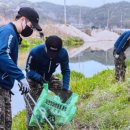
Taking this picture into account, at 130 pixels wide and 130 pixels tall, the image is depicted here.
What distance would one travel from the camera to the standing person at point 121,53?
9.50m

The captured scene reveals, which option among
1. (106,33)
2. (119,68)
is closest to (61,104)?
(119,68)

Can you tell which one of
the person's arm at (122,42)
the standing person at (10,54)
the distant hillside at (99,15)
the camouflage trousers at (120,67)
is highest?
the standing person at (10,54)

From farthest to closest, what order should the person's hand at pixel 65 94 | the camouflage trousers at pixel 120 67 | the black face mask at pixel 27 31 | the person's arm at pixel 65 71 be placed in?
the camouflage trousers at pixel 120 67
the person's hand at pixel 65 94
the person's arm at pixel 65 71
the black face mask at pixel 27 31

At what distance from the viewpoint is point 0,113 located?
5.62 metres

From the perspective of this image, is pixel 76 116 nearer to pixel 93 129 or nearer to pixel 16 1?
pixel 93 129

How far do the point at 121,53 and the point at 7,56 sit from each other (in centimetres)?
491

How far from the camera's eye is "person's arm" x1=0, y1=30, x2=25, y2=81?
5.21m

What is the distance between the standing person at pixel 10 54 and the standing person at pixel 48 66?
106 cm

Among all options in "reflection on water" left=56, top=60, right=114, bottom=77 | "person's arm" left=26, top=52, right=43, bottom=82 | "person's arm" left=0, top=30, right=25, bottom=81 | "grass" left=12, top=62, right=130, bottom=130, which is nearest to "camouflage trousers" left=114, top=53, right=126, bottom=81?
"grass" left=12, top=62, right=130, bottom=130

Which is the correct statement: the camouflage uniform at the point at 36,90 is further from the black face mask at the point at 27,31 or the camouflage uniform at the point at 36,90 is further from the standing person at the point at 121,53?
the standing person at the point at 121,53

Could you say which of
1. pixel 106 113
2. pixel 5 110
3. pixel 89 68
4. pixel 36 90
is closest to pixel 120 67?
pixel 36 90

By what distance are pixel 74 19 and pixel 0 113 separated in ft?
413

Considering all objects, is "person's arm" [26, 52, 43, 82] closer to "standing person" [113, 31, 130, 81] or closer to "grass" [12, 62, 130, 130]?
"grass" [12, 62, 130, 130]

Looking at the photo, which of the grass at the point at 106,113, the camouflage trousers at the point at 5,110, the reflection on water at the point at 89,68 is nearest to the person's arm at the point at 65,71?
the grass at the point at 106,113
